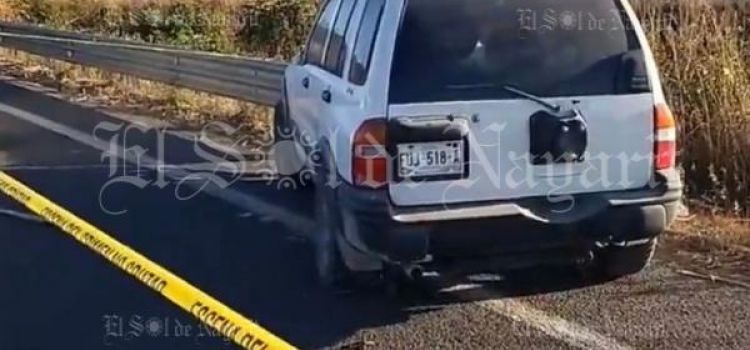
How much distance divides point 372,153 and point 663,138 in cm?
151

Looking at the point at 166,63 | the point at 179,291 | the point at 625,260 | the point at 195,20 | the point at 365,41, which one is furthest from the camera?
the point at 195,20

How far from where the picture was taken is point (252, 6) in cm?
2441

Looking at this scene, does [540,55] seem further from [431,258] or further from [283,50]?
[283,50]

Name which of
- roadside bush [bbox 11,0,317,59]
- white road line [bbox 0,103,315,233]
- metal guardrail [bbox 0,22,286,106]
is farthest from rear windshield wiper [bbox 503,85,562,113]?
roadside bush [bbox 11,0,317,59]

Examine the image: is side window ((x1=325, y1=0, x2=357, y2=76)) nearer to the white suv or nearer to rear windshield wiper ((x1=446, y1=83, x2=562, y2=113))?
the white suv

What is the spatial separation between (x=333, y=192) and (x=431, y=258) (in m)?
0.70

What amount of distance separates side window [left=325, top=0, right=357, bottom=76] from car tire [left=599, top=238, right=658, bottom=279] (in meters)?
1.85

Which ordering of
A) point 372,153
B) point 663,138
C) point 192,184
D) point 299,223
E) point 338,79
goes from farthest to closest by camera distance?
point 192,184 → point 299,223 → point 338,79 → point 663,138 → point 372,153

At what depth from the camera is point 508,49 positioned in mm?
5191

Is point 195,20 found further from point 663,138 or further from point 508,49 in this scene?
point 663,138

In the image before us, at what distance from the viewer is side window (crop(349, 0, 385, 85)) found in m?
5.35

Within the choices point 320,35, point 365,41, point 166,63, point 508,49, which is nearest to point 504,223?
point 508,49

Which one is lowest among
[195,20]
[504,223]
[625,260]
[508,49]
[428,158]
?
[625,260]

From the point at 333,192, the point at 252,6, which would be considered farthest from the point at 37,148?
the point at 252,6
